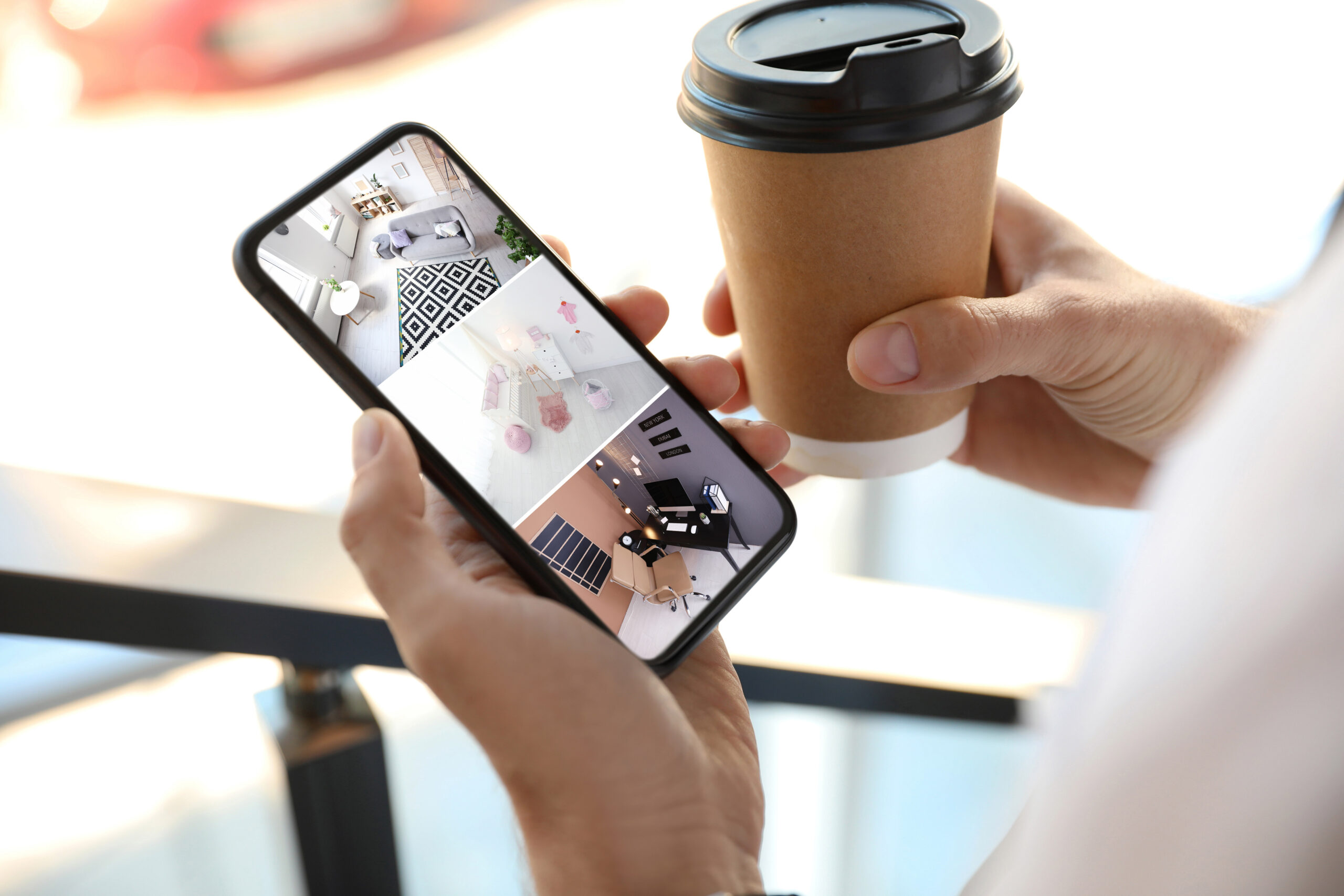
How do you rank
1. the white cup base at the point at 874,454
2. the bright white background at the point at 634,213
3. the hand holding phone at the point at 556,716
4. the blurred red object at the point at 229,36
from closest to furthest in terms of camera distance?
the hand holding phone at the point at 556,716
the white cup base at the point at 874,454
the bright white background at the point at 634,213
the blurred red object at the point at 229,36

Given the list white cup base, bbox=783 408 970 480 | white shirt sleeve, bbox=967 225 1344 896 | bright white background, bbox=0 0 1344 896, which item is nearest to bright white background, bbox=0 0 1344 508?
bright white background, bbox=0 0 1344 896

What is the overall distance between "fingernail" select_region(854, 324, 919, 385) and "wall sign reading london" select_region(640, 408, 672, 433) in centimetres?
16

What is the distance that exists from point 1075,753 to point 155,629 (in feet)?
1.74

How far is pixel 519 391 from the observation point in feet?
2.24

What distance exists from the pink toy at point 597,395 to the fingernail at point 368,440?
181mm

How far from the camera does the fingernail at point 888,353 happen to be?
2.16 ft

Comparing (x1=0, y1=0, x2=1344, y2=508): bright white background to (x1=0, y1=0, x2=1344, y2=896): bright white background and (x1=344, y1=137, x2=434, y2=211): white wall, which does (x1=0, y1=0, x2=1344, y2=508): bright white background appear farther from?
(x1=344, y1=137, x2=434, y2=211): white wall

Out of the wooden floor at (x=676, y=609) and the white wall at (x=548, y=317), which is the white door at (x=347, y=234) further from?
the wooden floor at (x=676, y=609)

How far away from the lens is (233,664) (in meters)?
1.39

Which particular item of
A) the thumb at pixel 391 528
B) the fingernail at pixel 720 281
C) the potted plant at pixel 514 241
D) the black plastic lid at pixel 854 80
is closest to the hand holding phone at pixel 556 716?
the thumb at pixel 391 528

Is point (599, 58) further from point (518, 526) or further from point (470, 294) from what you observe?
point (518, 526)

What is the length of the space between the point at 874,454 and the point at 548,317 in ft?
1.00

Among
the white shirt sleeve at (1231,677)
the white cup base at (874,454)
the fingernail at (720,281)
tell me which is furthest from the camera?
the fingernail at (720,281)

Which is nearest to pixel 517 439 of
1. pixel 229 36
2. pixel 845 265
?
pixel 845 265
